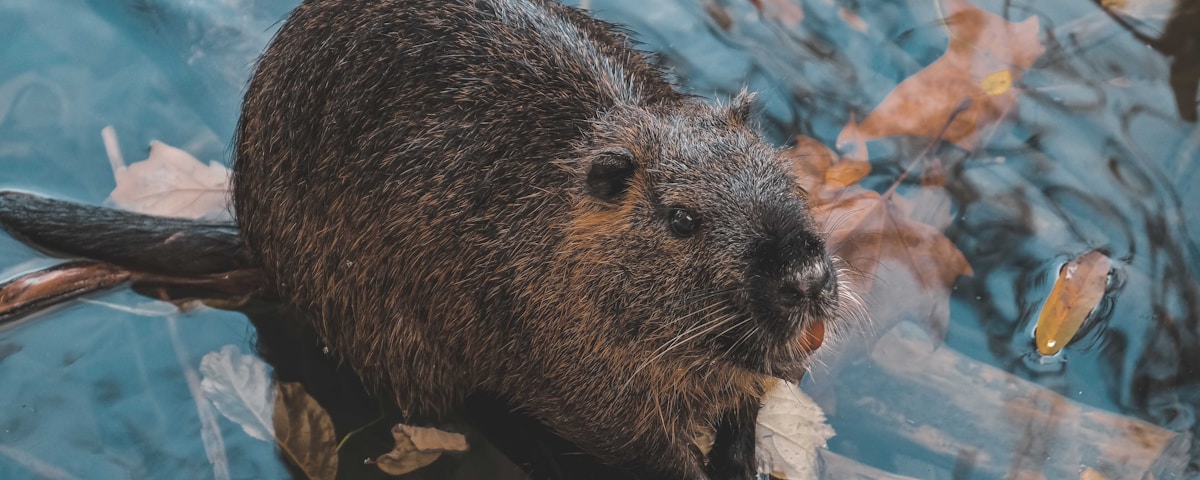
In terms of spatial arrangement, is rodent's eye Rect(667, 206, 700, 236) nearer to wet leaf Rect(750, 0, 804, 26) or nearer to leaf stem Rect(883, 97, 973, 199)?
leaf stem Rect(883, 97, 973, 199)

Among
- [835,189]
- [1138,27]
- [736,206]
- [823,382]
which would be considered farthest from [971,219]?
[736,206]

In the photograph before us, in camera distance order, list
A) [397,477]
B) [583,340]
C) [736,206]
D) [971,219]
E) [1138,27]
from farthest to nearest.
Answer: [1138,27] < [971,219] < [397,477] < [583,340] < [736,206]

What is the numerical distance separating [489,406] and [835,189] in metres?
1.46

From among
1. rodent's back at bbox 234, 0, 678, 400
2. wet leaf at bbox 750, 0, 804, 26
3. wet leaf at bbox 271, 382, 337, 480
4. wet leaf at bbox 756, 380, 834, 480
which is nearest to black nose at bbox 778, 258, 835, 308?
rodent's back at bbox 234, 0, 678, 400

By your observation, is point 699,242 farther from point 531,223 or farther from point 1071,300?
point 1071,300

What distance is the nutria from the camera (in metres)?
2.81

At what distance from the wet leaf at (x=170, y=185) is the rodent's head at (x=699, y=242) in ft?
5.69

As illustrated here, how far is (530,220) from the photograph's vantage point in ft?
10.3

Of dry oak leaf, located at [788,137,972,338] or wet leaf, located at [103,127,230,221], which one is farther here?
wet leaf, located at [103,127,230,221]

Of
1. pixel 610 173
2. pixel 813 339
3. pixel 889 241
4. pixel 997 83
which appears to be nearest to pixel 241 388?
pixel 610 173

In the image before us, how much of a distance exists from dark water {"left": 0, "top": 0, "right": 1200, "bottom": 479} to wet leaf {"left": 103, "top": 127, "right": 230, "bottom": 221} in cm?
7

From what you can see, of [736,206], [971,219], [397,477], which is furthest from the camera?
[971,219]

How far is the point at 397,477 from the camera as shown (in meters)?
3.52

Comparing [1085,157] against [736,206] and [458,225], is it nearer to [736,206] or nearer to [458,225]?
[736,206]
